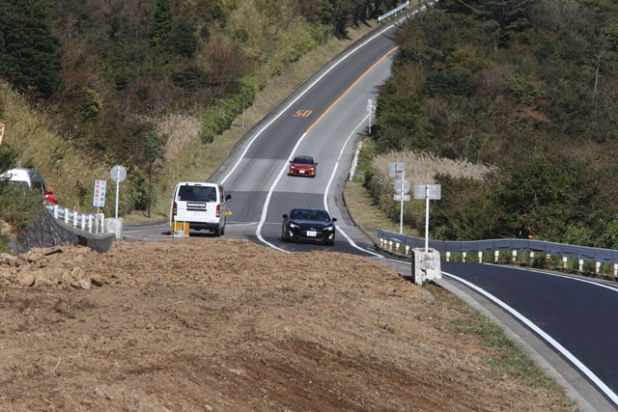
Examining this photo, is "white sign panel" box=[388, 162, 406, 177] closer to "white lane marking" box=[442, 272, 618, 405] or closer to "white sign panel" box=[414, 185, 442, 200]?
"white sign panel" box=[414, 185, 442, 200]

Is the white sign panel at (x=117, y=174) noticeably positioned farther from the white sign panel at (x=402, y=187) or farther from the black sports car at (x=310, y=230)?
the white sign panel at (x=402, y=187)

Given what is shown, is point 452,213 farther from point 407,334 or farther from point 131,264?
point 407,334

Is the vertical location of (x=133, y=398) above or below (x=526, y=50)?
below

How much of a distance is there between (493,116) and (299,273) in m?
49.6

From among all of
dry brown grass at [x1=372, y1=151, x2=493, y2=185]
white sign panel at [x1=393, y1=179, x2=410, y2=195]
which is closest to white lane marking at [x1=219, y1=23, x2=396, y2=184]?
dry brown grass at [x1=372, y1=151, x2=493, y2=185]

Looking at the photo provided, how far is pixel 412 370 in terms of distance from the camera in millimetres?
9938

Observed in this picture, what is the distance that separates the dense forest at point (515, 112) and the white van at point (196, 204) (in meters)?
12.5

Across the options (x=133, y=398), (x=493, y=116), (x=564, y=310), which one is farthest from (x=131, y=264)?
(x=493, y=116)

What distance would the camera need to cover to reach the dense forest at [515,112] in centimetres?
3434

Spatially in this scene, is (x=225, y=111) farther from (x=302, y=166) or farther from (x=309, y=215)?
(x=309, y=215)

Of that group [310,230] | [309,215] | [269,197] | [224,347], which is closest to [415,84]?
[269,197]

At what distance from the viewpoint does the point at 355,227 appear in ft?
141

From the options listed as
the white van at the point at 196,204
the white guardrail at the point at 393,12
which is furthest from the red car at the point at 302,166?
the white guardrail at the point at 393,12

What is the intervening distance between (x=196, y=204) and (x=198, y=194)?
40 centimetres
